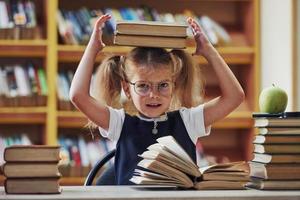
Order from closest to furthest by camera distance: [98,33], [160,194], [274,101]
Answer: [160,194]
[274,101]
[98,33]

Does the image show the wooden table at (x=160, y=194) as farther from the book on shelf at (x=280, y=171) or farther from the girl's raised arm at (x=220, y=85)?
the girl's raised arm at (x=220, y=85)

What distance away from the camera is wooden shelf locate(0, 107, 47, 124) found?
431cm

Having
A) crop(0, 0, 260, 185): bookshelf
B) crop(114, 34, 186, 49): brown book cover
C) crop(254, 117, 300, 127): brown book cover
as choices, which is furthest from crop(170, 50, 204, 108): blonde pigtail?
crop(0, 0, 260, 185): bookshelf

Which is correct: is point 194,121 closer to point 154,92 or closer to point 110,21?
point 154,92

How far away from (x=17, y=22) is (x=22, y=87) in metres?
0.40

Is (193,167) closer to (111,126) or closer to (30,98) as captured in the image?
(111,126)

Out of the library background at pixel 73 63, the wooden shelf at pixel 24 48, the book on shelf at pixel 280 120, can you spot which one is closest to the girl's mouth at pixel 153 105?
the book on shelf at pixel 280 120

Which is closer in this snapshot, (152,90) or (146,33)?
(146,33)

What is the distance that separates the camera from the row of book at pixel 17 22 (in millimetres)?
4320

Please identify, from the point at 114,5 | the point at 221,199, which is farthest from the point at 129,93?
the point at 114,5

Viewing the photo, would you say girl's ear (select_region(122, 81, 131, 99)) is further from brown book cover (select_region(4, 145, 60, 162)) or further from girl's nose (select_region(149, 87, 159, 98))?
brown book cover (select_region(4, 145, 60, 162))

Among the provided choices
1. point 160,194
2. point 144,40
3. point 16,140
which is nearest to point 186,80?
point 144,40

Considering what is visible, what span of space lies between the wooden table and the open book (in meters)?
0.03

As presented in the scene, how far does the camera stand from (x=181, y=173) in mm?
1666
